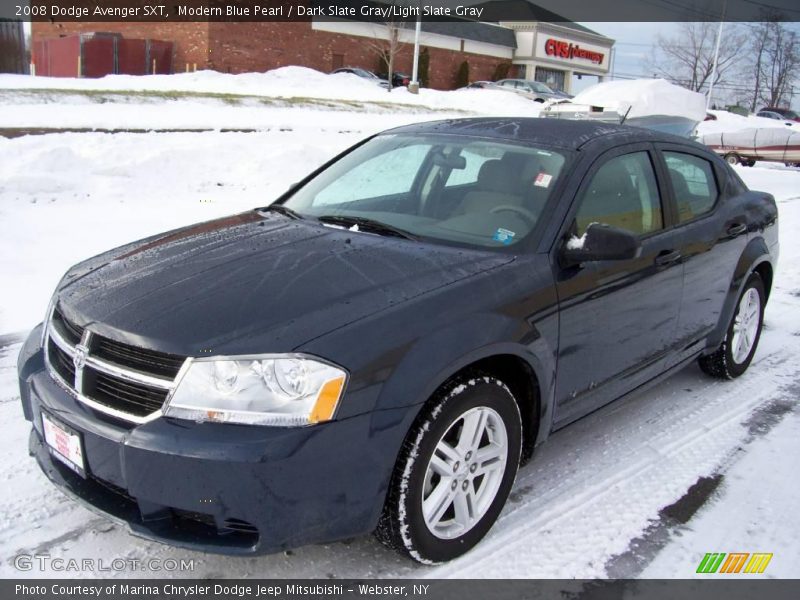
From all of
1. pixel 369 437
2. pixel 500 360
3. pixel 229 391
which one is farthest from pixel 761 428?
pixel 229 391

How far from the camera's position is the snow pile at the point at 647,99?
17.8m

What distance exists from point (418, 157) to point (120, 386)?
7.01 ft

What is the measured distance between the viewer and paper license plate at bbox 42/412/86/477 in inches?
104

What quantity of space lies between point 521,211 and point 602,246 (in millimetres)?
436

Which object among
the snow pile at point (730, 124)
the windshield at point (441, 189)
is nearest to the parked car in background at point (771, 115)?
the snow pile at point (730, 124)

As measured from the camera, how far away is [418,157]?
163 inches

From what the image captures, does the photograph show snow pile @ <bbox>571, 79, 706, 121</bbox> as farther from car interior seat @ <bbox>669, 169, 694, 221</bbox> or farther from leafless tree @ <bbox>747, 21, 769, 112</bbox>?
leafless tree @ <bbox>747, 21, 769, 112</bbox>

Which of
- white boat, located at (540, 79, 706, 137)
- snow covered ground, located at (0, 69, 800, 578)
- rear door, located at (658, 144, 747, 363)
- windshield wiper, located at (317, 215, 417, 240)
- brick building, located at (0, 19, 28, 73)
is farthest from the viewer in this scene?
brick building, located at (0, 19, 28, 73)

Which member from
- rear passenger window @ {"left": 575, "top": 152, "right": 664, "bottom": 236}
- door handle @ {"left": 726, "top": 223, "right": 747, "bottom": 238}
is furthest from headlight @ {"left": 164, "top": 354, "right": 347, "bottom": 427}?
door handle @ {"left": 726, "top": 223, "right": 747, "bottom": 238}

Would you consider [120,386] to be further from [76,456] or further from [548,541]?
[548,541]

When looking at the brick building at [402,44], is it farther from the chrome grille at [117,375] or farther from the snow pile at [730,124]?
the chrome grille at [117,375]

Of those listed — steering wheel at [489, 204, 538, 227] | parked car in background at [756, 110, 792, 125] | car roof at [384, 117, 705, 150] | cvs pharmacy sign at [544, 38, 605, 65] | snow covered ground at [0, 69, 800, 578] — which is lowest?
snow covered ground at [0, 69, 800, 578]

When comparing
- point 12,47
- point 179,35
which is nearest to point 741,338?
point 12,47

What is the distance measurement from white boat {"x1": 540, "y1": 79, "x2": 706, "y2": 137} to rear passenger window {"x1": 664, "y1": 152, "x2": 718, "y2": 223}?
42.2 ft
